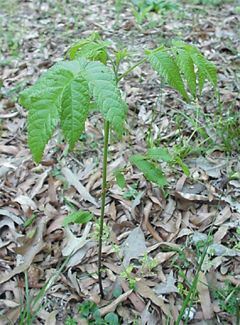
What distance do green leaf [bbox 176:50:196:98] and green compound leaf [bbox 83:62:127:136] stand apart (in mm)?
236

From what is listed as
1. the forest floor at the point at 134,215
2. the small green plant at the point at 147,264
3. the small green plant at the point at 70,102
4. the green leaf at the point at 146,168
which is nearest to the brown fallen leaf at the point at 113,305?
→ the forest floor at the point at 134,215

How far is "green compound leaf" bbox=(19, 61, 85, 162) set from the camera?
42.8 inches

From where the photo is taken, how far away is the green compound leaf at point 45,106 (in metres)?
1.09

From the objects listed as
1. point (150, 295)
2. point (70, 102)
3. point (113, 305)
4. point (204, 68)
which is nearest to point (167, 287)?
point (150, 295)

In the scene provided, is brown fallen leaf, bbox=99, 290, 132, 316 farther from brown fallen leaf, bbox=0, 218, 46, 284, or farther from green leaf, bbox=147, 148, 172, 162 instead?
green leaf, bbox=147, 148, 172, 162

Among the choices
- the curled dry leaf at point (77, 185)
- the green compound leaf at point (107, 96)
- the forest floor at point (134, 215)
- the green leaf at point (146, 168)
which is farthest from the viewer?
the curled dry leaf at point (77, 185)

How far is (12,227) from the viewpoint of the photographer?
1.97 meters

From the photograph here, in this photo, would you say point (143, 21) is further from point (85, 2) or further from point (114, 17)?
point (85, 2)

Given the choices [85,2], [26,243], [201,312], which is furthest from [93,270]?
[85,2]

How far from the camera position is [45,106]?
1.09 metres

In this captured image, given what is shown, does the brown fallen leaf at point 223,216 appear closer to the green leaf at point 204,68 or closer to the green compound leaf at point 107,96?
the green leaf at point 204,68

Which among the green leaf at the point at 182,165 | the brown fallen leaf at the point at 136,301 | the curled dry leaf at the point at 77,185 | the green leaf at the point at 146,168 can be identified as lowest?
the brown fallen leaf at the point at 136,301

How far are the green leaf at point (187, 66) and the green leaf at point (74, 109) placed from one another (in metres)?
0.30

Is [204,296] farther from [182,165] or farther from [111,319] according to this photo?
[182,165]
